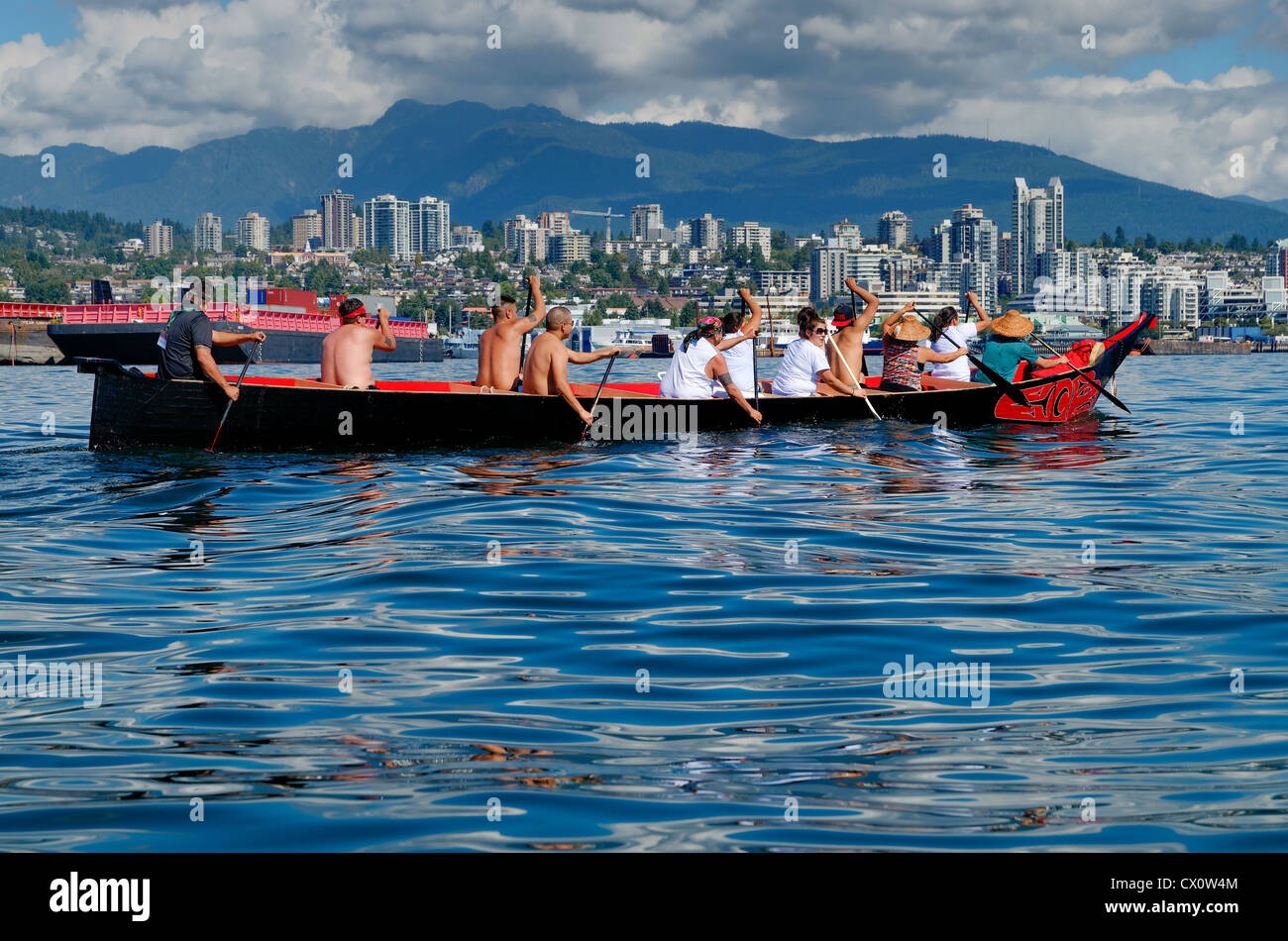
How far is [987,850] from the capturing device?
3893 mm

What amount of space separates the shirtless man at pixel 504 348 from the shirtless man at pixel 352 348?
1.49 metres

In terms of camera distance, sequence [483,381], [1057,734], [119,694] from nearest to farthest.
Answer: [1057,734], [119,694], [483,381]

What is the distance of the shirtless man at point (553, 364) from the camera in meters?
15.4

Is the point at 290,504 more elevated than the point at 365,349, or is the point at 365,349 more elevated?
the point at 365,349

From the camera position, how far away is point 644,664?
6266 millimetres

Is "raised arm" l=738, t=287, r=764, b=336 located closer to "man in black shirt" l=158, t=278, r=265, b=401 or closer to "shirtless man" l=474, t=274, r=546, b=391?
"shirtless man" l=474, t=274, r=546, b=391

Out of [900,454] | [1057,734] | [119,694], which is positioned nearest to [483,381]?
[900,454]

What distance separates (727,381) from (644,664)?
10.8 metres

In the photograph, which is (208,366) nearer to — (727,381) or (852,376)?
(727,381)

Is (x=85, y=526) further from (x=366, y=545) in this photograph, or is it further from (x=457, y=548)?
(x=457, y=548)

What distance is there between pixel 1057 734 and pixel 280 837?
9.24 ft

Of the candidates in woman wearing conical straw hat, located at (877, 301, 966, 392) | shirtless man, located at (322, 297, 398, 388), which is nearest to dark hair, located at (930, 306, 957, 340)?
woman wearing conical straw hat, located at (877, 301, 966, 392)

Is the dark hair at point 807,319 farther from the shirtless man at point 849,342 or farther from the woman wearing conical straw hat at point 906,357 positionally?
the woman wearing conical straw hat at point 906,357
